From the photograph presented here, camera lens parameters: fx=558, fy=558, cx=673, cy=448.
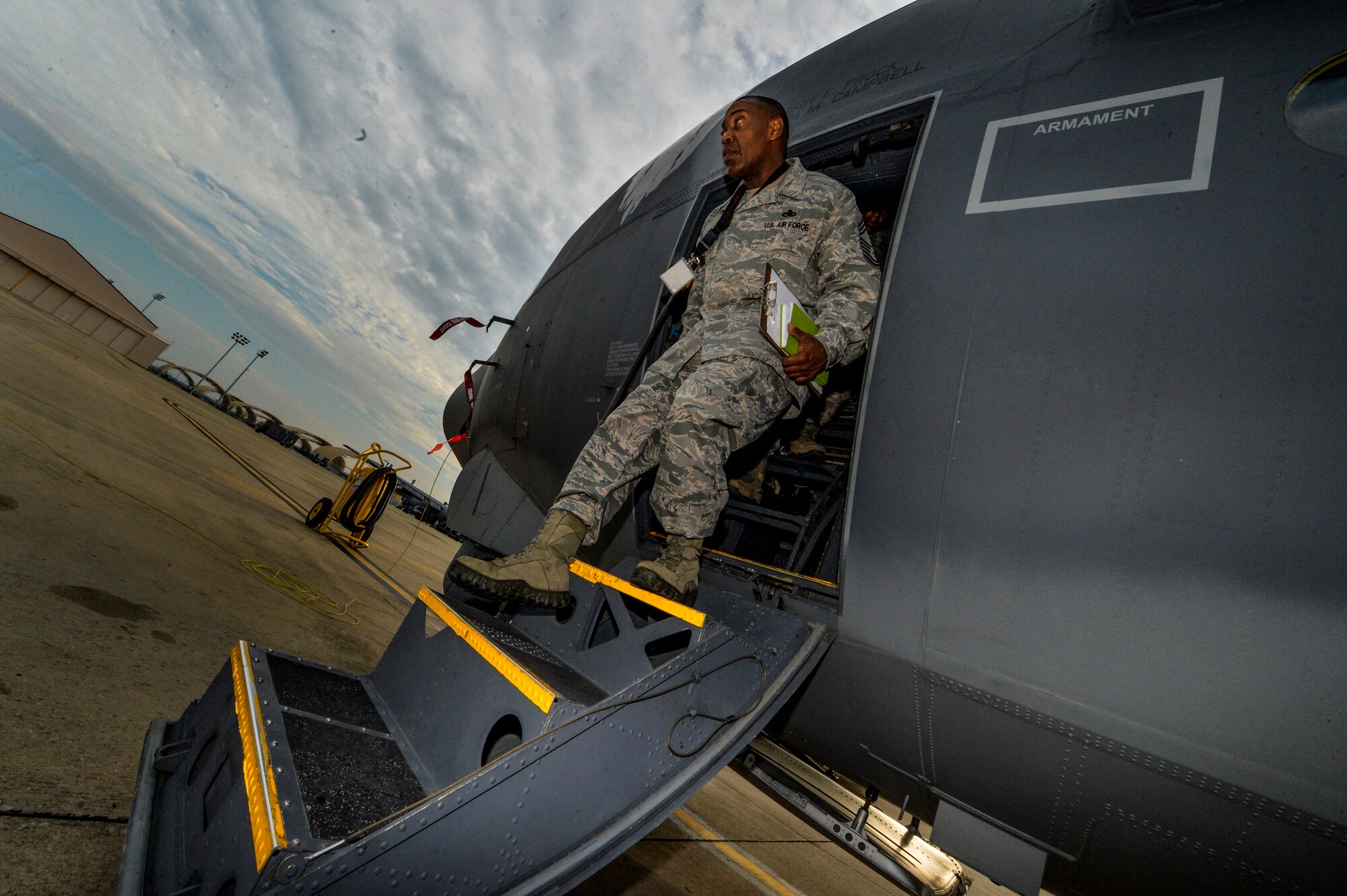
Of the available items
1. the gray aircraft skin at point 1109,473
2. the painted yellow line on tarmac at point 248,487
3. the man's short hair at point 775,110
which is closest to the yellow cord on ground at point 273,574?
the gray aircraft skin at point 1109,473

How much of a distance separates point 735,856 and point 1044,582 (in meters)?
3.13

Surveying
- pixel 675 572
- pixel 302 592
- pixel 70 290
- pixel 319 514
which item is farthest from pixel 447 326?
pixel 70 290

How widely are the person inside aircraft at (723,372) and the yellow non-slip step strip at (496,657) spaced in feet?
0.43

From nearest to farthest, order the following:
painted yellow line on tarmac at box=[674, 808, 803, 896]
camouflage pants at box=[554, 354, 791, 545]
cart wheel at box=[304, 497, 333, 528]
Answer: camouflage pants at box=[554, 354, 791, 545]
painted yellow line on tarmac at box=[674, 808, 803, 896]
cart wheel at box=[304, 497, 333, 528]

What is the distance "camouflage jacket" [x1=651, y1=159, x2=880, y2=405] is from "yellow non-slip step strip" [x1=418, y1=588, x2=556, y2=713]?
1.32 metres

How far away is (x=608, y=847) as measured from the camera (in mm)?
1371

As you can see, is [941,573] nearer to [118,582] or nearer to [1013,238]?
[1013,238]

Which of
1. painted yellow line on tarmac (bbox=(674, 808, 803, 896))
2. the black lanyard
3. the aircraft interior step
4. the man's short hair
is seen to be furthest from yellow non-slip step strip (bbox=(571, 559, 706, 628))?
the man's short hair

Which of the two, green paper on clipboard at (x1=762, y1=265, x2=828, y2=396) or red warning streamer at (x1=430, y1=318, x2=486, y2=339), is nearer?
→ green paper on clipboard at (x1=762, y1=265, x2=828, y2=396)

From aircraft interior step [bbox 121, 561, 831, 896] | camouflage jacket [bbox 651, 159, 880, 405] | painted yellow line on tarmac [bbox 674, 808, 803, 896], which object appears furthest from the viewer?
painted yellow line on tarmac [bbox 674, 808, 803, 896]

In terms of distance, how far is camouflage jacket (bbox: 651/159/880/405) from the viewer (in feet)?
7.43

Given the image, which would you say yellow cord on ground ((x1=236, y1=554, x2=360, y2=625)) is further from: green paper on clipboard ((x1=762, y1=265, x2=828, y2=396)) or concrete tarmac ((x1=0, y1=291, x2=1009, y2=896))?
green paper on clipboard ((x1=762, y1=265, x2=828, y2=396))

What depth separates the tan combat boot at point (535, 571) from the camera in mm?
1857

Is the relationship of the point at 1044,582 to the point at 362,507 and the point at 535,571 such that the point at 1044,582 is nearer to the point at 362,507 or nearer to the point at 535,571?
the point at 535,571
